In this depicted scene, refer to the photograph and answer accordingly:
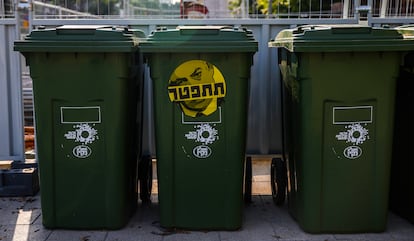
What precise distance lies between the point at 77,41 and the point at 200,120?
3.63 feet

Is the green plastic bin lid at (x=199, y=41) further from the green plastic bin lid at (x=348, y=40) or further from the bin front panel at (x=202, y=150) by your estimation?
the green plastic bin lid at (x=348, y=40)

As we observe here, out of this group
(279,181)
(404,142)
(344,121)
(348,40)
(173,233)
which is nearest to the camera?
(348,40)

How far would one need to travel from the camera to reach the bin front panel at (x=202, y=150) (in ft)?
12.6

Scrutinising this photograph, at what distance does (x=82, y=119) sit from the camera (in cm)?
389

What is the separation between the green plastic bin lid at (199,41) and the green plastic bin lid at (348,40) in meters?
0.38

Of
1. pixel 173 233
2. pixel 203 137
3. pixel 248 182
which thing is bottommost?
pixel 173 233

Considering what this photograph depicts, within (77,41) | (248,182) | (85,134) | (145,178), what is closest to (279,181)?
(248,182)

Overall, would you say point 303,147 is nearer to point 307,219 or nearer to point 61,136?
point 307,219

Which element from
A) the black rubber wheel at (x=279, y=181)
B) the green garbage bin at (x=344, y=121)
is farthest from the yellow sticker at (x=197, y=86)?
the black rubber wheel at (x=279, y=181)

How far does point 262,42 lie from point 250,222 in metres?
2.07

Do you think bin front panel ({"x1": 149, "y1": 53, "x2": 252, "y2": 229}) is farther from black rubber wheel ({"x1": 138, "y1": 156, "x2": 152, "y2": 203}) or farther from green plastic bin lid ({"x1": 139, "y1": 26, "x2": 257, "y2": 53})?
black rubber wheel ({"x1": 138, "y1": 156, "x2": 152, "y2": 203})

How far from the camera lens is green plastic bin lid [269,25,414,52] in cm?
369

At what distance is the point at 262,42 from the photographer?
542 cm

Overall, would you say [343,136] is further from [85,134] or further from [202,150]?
[85,134]
